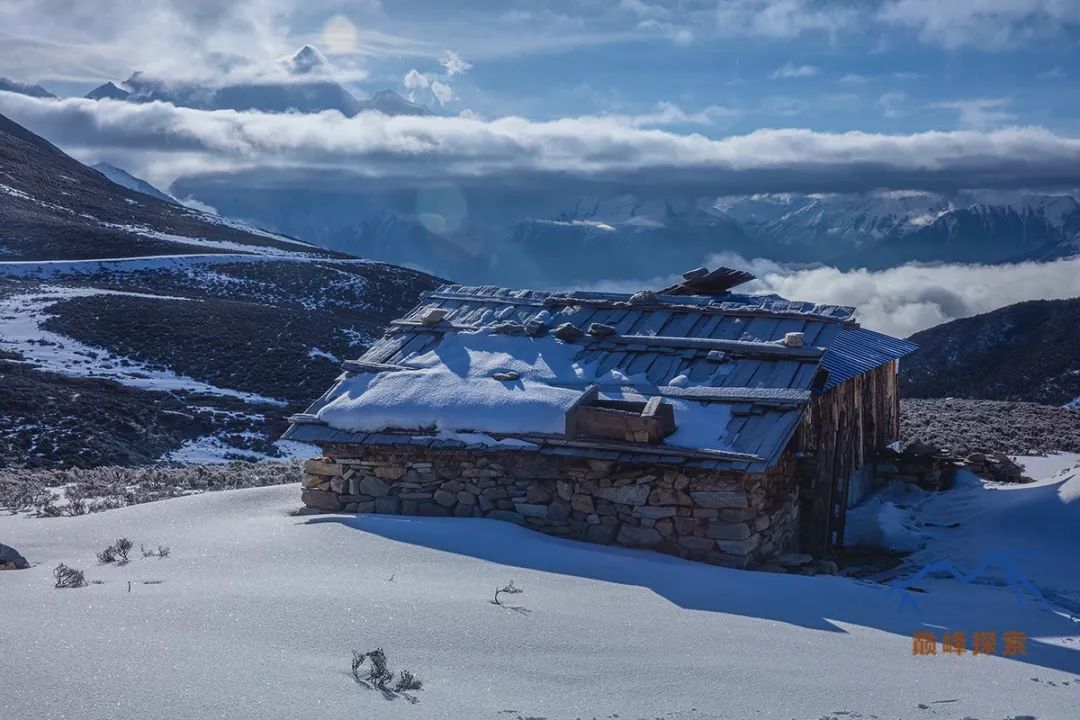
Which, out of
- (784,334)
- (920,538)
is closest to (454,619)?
(784,334)

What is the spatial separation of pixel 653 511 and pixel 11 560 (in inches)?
248

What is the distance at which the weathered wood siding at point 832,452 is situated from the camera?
12.3m

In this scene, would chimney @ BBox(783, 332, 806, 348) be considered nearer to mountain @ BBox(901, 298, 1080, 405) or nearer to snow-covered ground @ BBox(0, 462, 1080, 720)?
snow-covered ground @ BBox(0, 462, 1080, 720)

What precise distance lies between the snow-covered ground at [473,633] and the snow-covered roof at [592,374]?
1324 millimetres

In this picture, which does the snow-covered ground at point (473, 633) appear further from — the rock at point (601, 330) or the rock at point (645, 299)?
the rock at point (645, 299)

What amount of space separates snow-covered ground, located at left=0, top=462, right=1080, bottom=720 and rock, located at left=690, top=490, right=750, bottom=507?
2.71 feet

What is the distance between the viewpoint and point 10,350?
122 feet

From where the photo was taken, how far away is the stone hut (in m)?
10.8

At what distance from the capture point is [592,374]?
1245cm

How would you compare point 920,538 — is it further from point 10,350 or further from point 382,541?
point 10,350

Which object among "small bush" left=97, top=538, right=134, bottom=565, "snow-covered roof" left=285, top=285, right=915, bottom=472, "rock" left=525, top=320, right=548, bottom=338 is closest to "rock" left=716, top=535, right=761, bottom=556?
"snow-covered roof" left=285, top=285, right=915, bottom=472


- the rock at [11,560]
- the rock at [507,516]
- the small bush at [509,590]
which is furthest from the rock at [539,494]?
the rock at [11,560]

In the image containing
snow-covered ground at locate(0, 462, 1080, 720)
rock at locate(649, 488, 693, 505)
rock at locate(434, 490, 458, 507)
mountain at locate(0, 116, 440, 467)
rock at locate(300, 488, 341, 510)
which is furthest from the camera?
mountain at locate(0, 116, 440, 467)

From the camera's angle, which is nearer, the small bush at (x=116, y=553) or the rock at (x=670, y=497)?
the small bush at (x=116, y=553)
